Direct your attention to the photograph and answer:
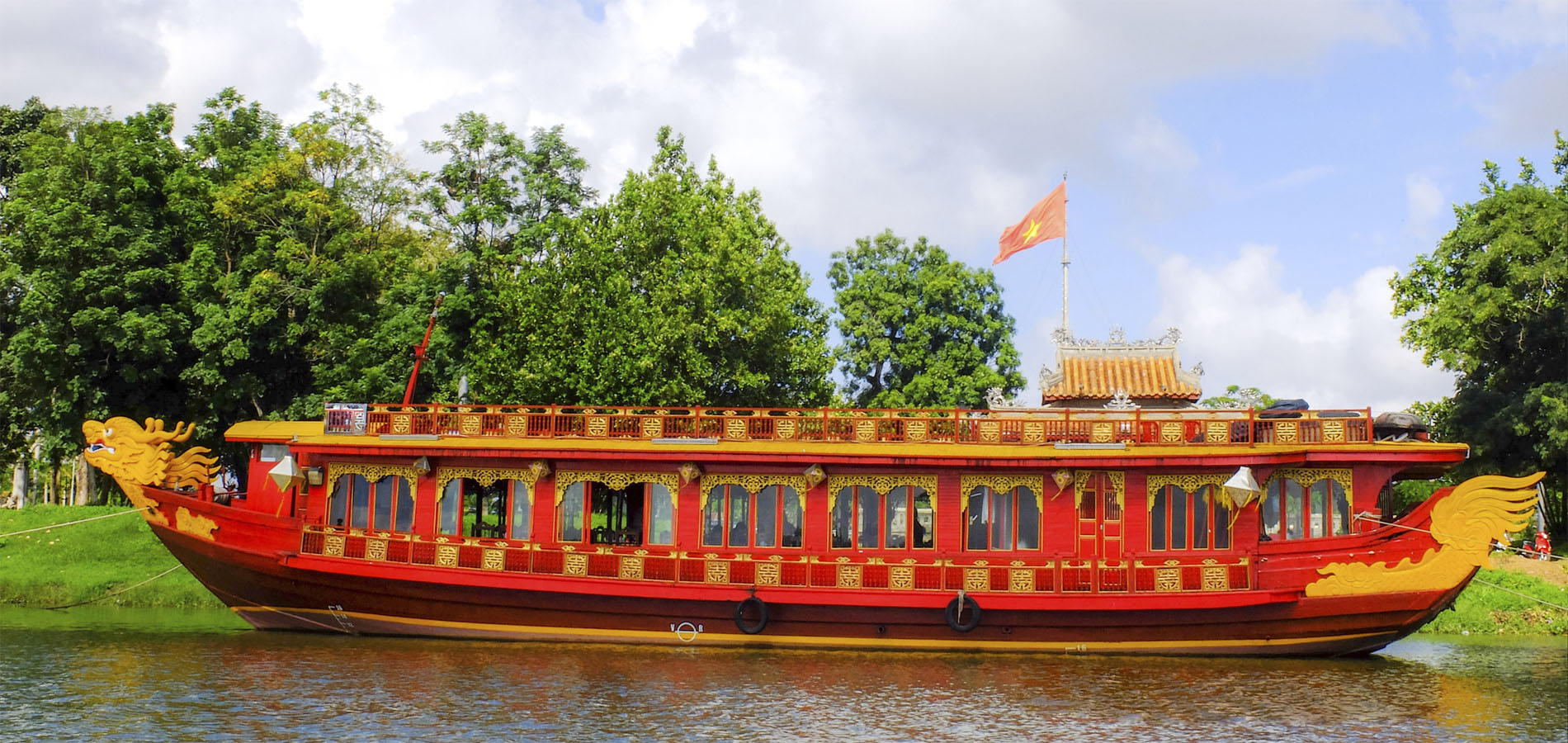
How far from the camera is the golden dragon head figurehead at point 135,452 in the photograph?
16797 millimetres

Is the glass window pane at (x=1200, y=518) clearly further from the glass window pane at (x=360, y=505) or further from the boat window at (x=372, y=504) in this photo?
the glass window pane at (x=360, y=505)

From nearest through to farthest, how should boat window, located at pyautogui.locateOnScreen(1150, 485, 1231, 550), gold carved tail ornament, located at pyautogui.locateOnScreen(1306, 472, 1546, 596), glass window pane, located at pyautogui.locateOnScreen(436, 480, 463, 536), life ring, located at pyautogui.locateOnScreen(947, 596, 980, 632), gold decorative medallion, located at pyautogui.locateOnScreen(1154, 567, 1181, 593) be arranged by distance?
gold carved tail ornament, located at pyautogui.locateOnScreen(1306, 472, 1546, 596)
gold decorative medallion, located at pyautogui.locateOnScreen(1154, 567, 1181, 593)
life ring, located at pyautogui.locateOnScreen(947, 596, 980, 632)
boat window, located at pyautogui.locateOnScreen(1150, 485, 1231, 550)
glass window pane, located at pyautogui.locateOnScreen(436, 480, 463, 536)

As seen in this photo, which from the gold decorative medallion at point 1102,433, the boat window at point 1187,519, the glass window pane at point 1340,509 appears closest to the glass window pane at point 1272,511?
the boat window at point 1187,519

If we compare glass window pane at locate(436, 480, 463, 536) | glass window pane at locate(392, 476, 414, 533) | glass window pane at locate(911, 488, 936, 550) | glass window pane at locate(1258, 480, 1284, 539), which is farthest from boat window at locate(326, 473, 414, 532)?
glass window pane at locate(1258, 480, 1284, 539)

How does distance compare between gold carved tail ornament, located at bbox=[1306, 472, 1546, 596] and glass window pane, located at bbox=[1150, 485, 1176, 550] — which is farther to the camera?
glass window pane, located at bbox=[1150, 485, 1176, 550]

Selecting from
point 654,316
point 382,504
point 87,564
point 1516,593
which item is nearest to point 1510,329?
point 1516,593

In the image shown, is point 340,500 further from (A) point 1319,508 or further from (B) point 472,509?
(A) point 1319,508

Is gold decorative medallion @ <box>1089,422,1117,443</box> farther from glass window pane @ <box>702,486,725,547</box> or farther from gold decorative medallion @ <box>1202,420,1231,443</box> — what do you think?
glass window pane @ <box>702,486,725,547</box>

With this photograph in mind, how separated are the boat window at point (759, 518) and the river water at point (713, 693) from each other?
4.93 ft

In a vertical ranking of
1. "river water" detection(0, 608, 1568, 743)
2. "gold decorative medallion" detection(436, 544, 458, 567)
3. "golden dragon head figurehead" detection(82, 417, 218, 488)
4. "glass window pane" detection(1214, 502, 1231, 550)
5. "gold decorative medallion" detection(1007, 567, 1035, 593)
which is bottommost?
"river water" detection(0, 608, 1568, 743)

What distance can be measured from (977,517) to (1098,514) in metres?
1.54

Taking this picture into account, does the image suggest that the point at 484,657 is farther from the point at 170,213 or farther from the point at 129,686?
the point at 170,213

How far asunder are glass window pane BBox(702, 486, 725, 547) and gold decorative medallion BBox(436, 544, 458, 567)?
3.19m

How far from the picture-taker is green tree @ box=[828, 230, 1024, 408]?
106 feet
